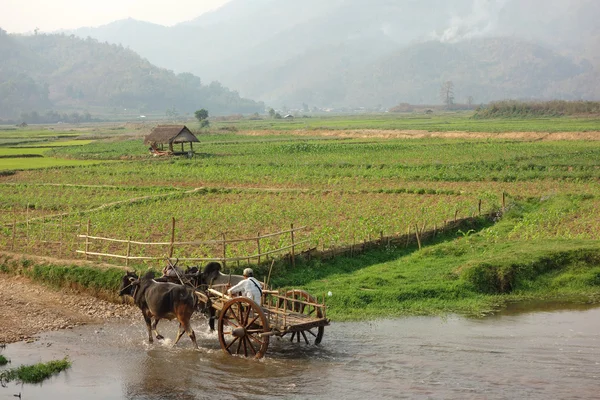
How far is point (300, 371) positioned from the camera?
12.4 metres

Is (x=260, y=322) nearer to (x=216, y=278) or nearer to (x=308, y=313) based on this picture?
(x=308, y=313)

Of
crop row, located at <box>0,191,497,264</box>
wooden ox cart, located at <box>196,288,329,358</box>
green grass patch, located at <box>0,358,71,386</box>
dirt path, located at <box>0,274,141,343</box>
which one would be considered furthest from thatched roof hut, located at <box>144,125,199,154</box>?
green grass patch, located at <box>0,358,71,386</box>

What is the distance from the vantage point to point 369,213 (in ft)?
85.1

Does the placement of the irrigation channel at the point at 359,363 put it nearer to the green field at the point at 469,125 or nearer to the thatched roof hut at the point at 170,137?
the thatched roof hut at the point at 170,137

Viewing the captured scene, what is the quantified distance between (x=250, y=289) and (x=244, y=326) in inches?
27.8

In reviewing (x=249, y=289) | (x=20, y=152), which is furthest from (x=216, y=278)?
(x=20, y=152)

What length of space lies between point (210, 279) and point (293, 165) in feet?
92.4

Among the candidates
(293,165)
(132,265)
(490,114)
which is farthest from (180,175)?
(490,114)

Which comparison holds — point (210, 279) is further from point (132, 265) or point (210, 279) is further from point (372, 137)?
point (372, 137)

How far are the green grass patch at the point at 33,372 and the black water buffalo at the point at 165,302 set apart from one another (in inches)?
81.8

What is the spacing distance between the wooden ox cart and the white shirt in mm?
176

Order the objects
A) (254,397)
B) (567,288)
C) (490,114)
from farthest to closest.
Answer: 1. (490,114)
2. (567,288)
3. (254,397)

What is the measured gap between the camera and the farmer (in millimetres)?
13172

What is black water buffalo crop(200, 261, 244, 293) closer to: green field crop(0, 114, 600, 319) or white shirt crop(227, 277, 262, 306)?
white shirt crop(227, 277, 262, 306)
